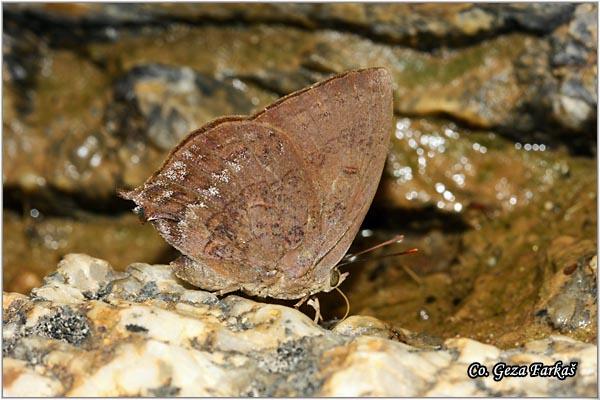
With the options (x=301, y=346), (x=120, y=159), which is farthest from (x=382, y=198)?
(x=301, y=346)

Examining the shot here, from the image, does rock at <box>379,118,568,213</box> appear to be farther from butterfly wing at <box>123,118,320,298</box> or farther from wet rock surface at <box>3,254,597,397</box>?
wet rock surface at <box>3,254,597,397</box>

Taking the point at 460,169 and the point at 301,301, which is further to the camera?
the point at 460,169

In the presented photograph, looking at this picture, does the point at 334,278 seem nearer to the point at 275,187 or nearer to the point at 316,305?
the point at 316,305

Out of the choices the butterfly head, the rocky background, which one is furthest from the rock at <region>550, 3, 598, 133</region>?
the butterfly head

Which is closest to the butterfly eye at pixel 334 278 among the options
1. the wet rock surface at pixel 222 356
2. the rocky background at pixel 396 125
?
the rocky background at pixel 396 125

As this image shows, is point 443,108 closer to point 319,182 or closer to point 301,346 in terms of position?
point 319,182

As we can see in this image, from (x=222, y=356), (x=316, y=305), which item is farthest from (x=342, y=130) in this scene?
(x=222, y=356)

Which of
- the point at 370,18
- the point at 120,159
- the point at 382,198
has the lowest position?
the point at 382,198
